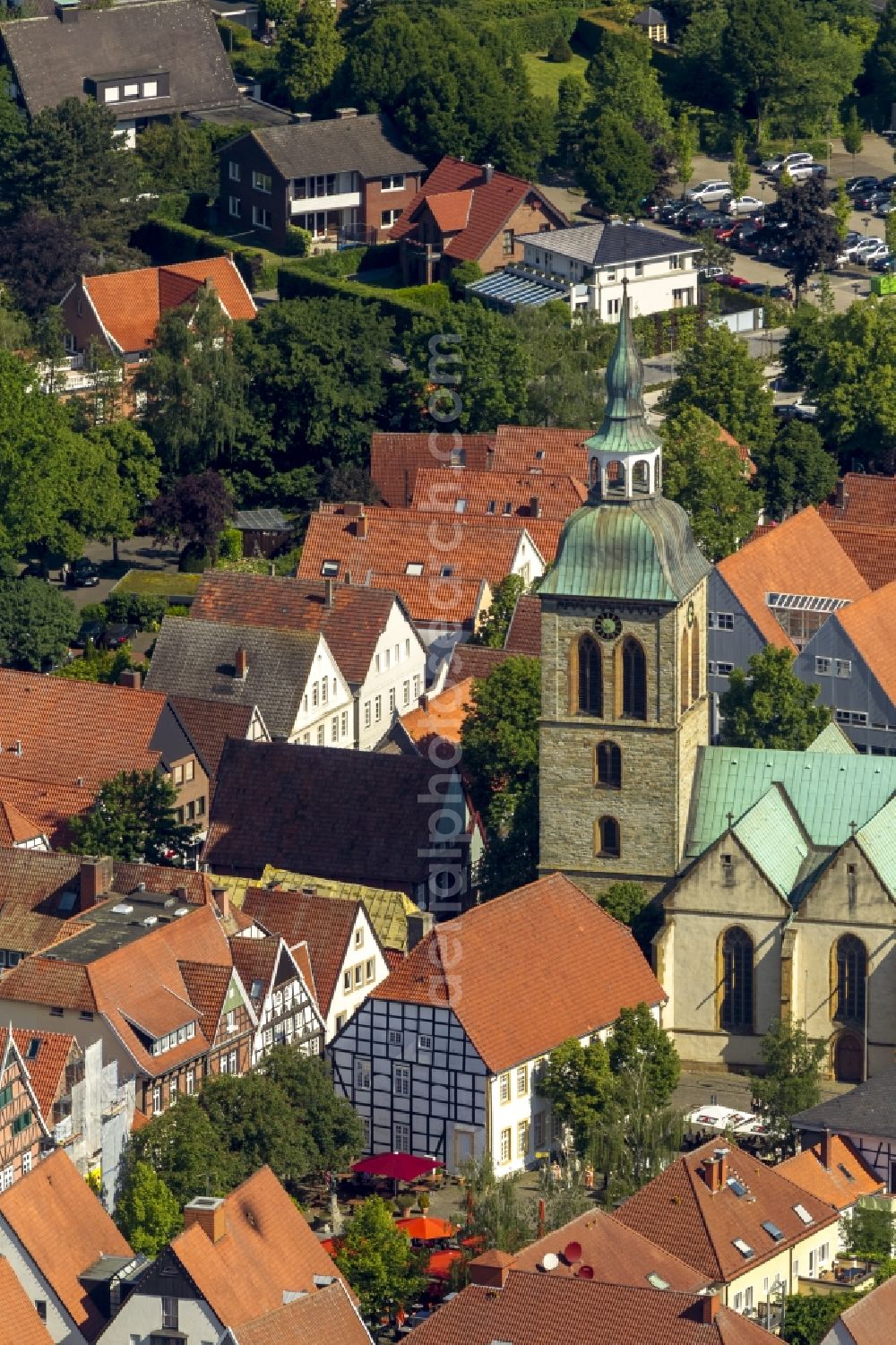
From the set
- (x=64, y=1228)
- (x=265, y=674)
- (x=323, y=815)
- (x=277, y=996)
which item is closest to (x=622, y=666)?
(x=277, y=996)

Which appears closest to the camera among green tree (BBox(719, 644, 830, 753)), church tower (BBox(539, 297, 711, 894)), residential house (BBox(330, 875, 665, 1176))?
residential house (BBox(330, 875, 665, 1176))

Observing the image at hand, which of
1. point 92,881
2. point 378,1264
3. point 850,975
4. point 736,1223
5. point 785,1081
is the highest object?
point 92,881

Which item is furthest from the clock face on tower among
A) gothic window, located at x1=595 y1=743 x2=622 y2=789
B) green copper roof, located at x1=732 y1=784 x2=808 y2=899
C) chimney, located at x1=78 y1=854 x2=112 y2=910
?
chimney, located at x1=78 y1=854 x2=112 y2=910

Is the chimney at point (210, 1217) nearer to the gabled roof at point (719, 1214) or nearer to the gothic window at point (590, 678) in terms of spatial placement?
the gabled roof at point (719, 1214)


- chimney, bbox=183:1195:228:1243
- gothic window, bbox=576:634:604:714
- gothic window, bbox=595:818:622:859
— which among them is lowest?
gothic window, bbox=595:818:622:859

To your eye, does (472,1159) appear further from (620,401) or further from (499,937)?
(620,401)

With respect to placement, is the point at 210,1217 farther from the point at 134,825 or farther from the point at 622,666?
the point at 134,825

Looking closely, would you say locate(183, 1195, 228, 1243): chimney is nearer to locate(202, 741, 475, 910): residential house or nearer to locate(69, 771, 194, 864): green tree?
locate(202, 741, 475, 910): residential house
